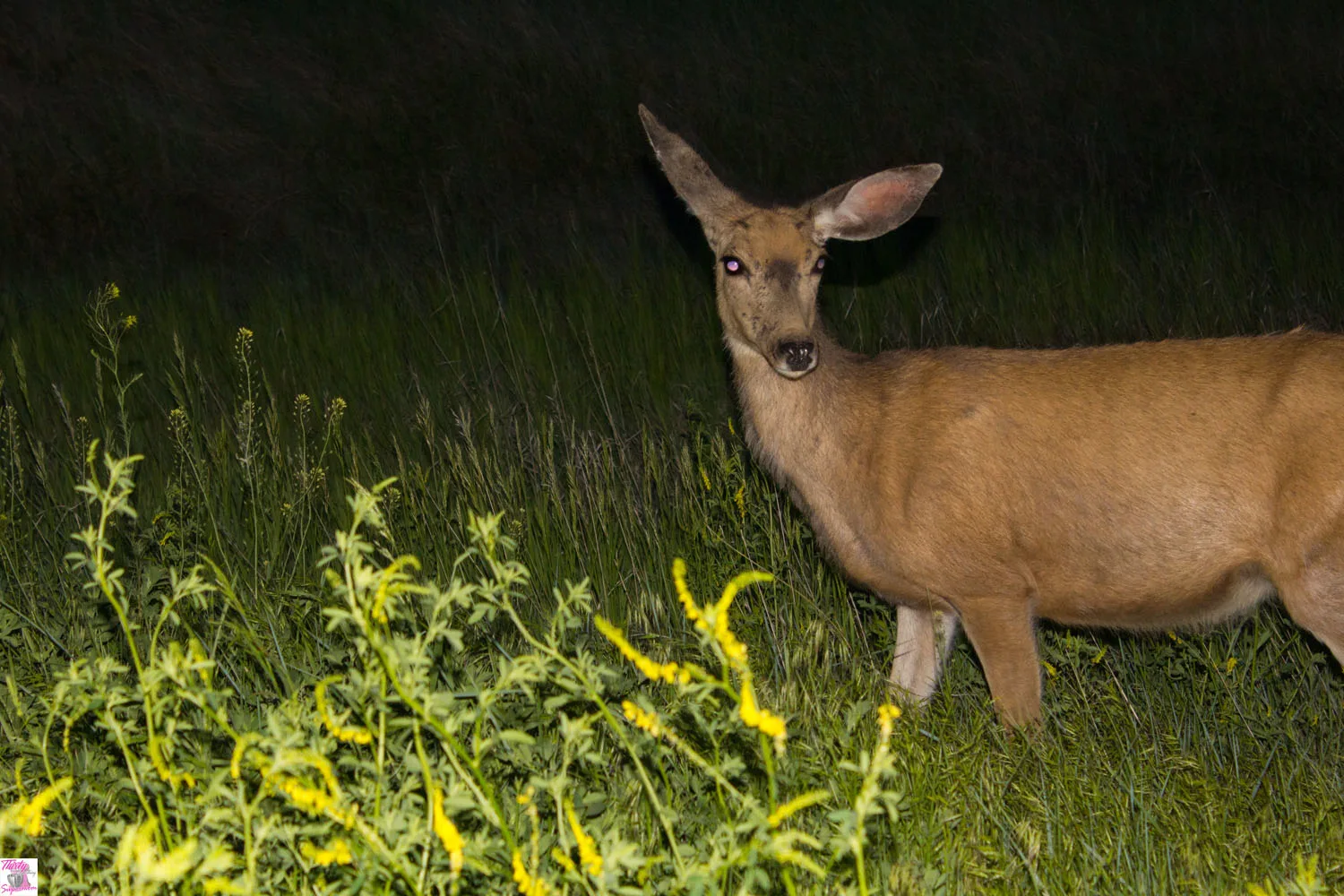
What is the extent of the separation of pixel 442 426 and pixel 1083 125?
7047 mm

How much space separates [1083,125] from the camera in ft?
39.5

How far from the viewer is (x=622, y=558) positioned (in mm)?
5488

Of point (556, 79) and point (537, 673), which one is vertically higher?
point (537, 673)

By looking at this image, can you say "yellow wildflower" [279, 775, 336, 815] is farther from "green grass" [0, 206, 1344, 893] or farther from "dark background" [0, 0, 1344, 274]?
"dark background" [0, 0, 1344, 274]

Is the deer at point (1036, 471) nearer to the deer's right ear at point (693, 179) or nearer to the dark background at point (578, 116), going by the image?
the deer's right ear at point (693, 179)

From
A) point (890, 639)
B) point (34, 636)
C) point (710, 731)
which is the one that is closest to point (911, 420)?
point (890, 639)

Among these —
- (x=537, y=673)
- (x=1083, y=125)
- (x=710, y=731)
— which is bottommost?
(x=1083, y=125)

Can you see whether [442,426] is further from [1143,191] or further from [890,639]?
[1143,191]

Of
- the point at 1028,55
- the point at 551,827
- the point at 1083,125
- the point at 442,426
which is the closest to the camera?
the point at 551,827

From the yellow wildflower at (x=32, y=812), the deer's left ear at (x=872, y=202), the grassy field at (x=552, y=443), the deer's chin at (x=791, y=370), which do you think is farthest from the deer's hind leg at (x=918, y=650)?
the yellow wildflower at (x=32, y=812)

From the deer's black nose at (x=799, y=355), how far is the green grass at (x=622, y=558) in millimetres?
731

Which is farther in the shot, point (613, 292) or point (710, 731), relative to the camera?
point (613, 292)

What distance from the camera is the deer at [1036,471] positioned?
4293 millimetres

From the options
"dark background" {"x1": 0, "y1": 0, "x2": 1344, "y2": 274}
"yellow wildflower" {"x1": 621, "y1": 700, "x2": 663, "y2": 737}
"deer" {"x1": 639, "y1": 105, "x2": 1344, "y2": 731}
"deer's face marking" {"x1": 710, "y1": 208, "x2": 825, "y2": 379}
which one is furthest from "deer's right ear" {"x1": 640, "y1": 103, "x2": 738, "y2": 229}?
"dark background" {"x1": 0, "y1": 0, "x2": 1344, "y2": 274}
